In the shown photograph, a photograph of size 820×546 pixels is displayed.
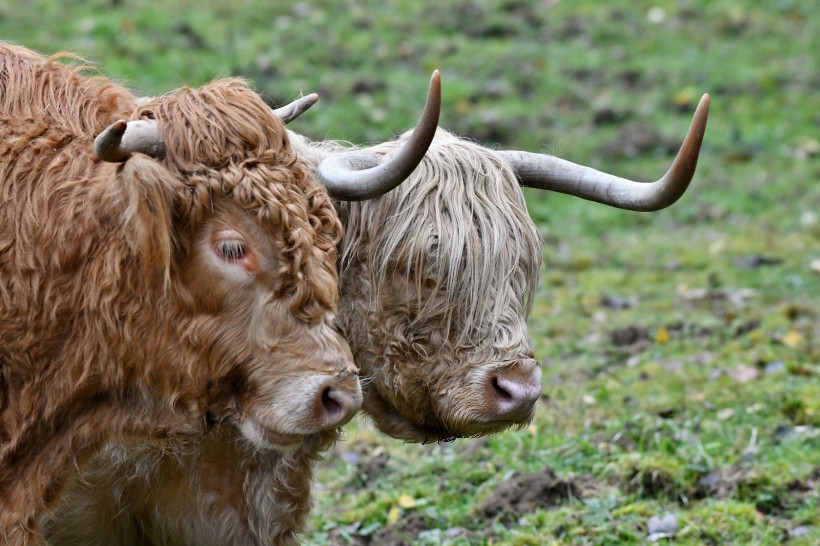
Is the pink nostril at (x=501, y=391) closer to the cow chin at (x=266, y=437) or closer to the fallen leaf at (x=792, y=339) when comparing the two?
the cow chin at (x=266, y=437)

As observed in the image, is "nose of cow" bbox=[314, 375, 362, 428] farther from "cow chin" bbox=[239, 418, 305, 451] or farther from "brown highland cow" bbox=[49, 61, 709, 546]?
"brown highland cow" bbox=[49, 61, 709, 546]

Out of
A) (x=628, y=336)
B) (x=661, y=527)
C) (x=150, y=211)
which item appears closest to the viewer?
(x=150, y=211)

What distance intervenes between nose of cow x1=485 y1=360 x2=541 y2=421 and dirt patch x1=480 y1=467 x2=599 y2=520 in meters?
1.30

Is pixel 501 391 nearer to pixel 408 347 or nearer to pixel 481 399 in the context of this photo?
pixel 481 399

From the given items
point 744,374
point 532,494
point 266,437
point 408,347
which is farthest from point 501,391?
point 744,374

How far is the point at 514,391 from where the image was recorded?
4461mm

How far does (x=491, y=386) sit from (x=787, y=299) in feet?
15.3

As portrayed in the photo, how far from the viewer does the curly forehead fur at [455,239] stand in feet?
15.1

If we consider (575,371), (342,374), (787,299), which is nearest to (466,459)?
(575,371)

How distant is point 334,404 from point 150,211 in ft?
2.69

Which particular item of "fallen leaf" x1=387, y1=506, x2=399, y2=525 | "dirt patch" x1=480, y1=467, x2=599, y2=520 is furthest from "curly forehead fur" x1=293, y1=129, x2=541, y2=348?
"fallen leaf" x1=387, y1=506, x2=399, y2=525

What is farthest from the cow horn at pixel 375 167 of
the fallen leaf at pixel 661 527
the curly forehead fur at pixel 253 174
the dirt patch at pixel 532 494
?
the fallen leaf at pixel 661 527

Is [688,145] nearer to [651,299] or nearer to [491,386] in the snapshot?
[491,386]

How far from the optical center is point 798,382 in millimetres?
6898
